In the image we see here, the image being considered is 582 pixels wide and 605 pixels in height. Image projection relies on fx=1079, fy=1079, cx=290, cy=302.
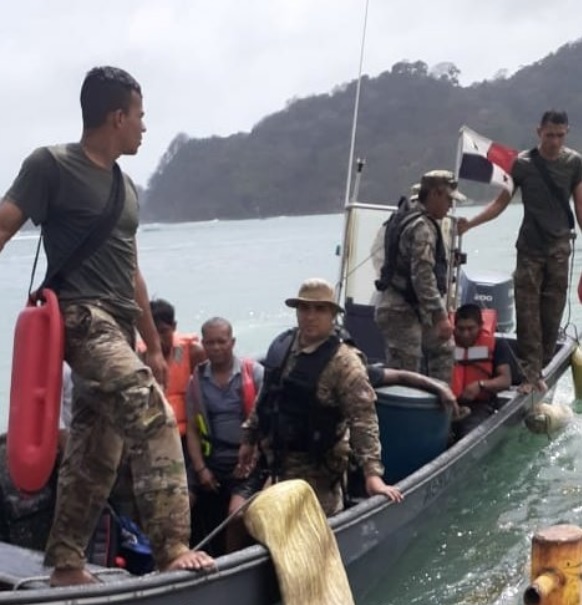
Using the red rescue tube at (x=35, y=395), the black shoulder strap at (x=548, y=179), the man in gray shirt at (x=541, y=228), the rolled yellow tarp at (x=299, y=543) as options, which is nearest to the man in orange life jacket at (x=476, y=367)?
the man in gray shirt at (x=541, y=228)

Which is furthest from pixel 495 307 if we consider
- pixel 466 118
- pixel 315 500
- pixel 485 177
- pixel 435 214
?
pixel 466 118

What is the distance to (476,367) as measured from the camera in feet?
24.3

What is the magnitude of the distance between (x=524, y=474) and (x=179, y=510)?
4690 millimetres

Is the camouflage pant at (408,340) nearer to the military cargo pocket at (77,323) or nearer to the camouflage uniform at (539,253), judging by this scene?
the camouflage uniform at (539,253)

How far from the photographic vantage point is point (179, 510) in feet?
12.5

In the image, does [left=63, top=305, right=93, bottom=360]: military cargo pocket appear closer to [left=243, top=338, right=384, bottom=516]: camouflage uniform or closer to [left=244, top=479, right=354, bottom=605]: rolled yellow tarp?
A: [left=244, top=479, right=354, bottom=605]: rolled yellow tarp

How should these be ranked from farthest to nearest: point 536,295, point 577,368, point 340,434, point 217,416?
point 577,368, point 536,295, point 217,416, point 340,434

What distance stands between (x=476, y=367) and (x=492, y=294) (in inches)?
117

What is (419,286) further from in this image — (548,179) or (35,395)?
(35,395)

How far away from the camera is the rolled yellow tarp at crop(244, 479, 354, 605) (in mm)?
4219

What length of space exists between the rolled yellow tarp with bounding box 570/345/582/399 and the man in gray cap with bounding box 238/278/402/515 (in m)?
5.32

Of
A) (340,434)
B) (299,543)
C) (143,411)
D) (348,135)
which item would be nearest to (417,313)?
(340,434)

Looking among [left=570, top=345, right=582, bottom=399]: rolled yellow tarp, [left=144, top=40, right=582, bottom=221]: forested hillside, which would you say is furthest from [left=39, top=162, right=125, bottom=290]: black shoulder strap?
[left=144, top=40, right=582, bottom=221]: forested hillside

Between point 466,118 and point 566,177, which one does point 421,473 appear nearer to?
point 566,177
